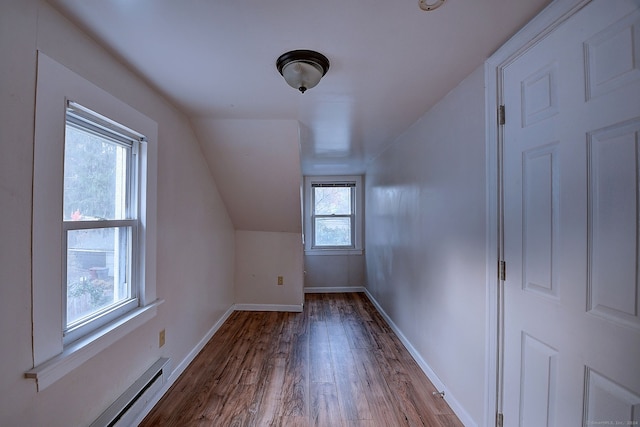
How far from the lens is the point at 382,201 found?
148 inches

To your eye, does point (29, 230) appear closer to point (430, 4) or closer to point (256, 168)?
point (430, 4)

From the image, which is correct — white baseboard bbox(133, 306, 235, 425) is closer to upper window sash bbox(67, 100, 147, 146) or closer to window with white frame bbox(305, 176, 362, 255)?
upper window sash bbox(67, 100, 147, 146)

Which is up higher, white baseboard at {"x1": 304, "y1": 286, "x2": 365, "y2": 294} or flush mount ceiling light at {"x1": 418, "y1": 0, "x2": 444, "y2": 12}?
flush mount ceiling light at {"x1": 418, "y1": 0, "x2": 444, "y2": 12}

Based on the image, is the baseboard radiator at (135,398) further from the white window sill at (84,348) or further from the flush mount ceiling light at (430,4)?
the flush mount ceiling light at (430,4)

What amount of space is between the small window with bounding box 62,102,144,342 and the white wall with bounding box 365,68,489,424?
2101 mm

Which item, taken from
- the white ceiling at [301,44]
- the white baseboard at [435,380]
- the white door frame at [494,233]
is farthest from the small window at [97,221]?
the white baseboard at [435,380]

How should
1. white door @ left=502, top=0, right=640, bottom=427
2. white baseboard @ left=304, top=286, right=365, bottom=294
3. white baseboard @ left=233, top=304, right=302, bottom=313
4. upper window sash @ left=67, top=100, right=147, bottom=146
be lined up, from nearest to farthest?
white door @ left=502, top=0, right=640, bottom=427 → upper window sash @ left=67, top=100, right=147, bottom=146 → white baseboard @ left=233, top=304, right=302, bottom=313 → white baseboard @ left=304, top=286, right=365, bottom=294

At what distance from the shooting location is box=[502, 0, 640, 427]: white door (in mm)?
881

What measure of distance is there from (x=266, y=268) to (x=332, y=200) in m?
1.88

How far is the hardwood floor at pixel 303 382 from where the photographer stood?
181 cm

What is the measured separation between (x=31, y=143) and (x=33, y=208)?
256 millimetres

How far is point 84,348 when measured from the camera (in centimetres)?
130

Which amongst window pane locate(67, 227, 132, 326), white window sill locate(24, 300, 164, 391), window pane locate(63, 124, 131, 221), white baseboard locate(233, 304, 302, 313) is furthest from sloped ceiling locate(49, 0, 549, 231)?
white baseboard locate(233, 304, 302, 313)

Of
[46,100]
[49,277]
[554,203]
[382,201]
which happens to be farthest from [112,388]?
[382,201]
